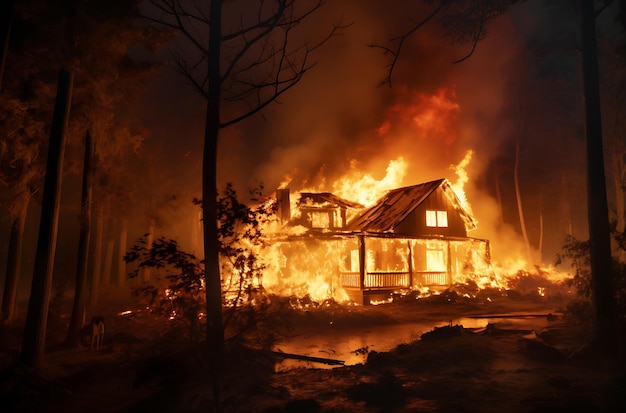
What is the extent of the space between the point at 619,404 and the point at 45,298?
11617 millimetres

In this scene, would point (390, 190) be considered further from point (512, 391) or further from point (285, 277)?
point (512, 391)

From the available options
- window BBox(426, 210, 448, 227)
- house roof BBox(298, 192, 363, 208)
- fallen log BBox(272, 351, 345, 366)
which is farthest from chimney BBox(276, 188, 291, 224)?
fallen log BBox(272, 351, 345, 366)

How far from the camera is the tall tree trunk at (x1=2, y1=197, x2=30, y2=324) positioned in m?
15.2

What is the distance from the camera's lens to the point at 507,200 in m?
50.8

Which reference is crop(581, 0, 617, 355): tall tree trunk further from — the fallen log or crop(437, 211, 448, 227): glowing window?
crop(437, 211, 448, 227): glowing window

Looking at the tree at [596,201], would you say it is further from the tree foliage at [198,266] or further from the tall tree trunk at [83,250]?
the tall tree trunk at [83,250]

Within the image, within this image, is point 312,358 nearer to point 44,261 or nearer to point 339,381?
point 339,381

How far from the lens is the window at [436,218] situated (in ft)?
93.0

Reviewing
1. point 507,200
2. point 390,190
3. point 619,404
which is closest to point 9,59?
point 619,404

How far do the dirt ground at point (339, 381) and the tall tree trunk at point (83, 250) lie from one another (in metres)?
2.62

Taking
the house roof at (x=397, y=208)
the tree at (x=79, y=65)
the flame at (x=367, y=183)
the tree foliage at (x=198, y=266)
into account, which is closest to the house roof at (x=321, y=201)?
the house roof at (x=397, y=208)

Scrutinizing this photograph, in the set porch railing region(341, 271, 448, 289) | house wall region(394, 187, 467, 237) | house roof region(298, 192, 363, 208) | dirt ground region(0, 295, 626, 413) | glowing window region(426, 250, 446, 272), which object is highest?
house roof region(298, 192, 363, 208)

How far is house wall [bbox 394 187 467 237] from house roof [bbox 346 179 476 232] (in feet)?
1.16

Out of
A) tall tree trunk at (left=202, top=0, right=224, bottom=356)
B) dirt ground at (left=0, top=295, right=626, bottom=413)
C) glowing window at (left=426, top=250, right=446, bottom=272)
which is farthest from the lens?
glowing window at (left=426, top=250, right=446, bottom=272)
